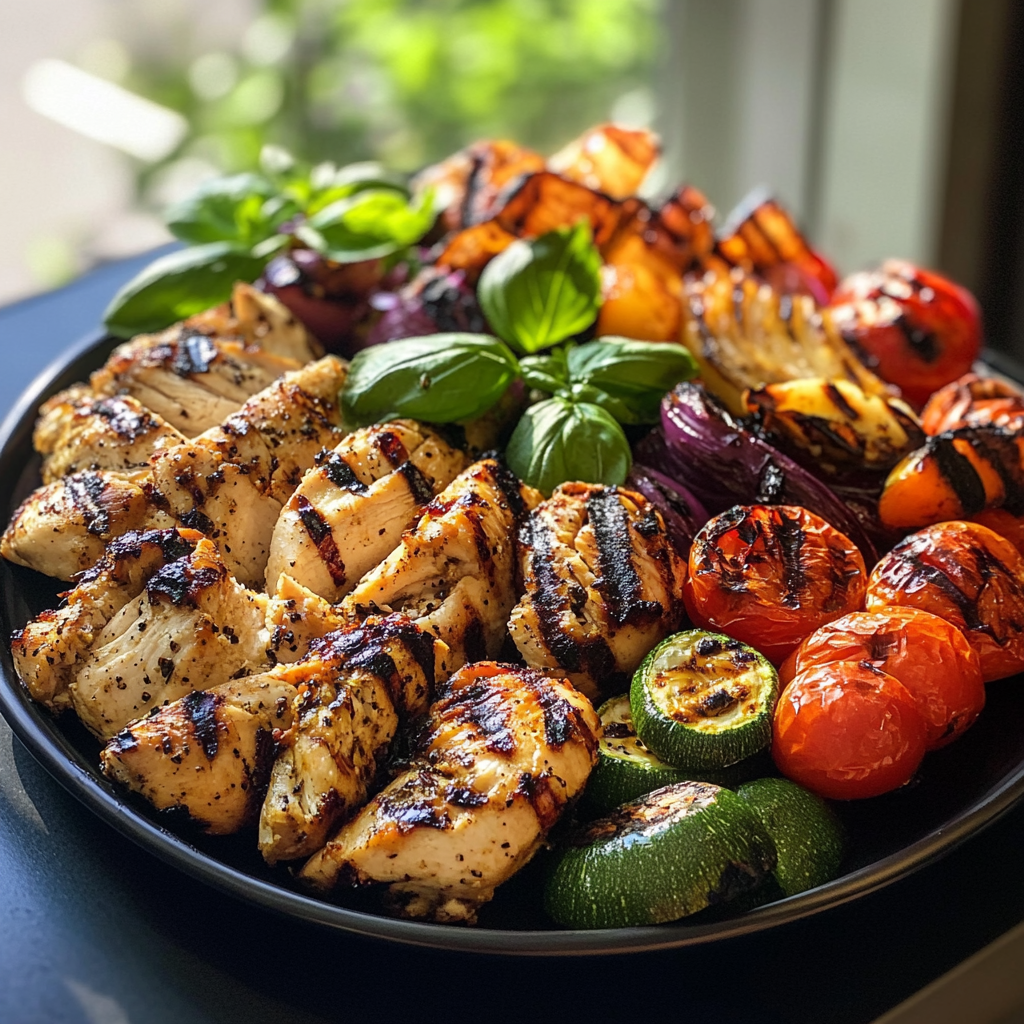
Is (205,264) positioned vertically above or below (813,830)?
above

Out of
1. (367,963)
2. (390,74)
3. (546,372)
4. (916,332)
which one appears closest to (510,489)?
(546,372)

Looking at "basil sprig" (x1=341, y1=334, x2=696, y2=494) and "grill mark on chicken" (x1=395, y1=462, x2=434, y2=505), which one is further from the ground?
"basil sprig" (x1=341, y1=334, x2=696, y2=494)

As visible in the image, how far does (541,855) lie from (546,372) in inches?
38.3

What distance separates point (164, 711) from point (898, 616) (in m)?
1.03

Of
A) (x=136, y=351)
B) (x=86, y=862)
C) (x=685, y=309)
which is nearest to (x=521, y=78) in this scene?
(x=685, y=309)

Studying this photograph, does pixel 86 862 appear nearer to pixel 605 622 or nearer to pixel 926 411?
Result: pixel 605 622

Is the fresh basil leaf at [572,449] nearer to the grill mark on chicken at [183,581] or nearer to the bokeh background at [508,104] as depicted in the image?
the grill mark on chicken at [183,581]

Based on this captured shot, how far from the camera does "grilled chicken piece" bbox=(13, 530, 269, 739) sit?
1698 mm

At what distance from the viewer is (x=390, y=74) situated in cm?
522

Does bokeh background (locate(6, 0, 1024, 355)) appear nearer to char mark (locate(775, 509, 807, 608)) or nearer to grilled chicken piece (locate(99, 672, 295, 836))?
char mark (locate(775, 509, 807, 608))

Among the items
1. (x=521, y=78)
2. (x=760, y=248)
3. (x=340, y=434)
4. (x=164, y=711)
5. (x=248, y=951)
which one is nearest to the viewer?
(x=248, y=951)

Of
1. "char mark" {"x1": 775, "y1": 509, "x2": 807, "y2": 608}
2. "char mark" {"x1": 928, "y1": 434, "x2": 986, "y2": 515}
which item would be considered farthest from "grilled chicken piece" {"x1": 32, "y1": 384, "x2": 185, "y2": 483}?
"char mark" {"x1": 928, "y1": 434, "x2": 986, "y2": 515}

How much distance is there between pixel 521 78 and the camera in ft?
17.3

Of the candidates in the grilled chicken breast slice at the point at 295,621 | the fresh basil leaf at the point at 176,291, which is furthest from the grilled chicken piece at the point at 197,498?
the fresh basil leaf at the point at 176,291
